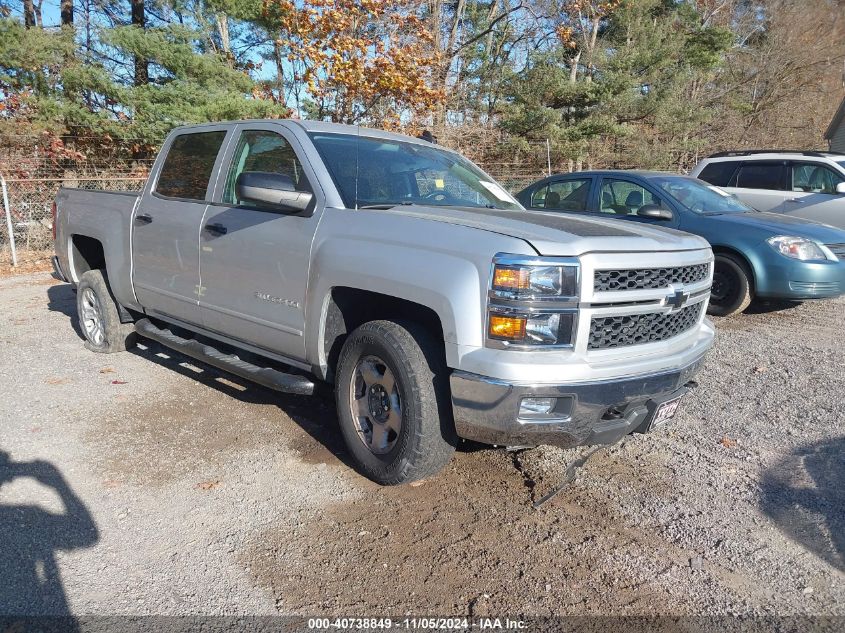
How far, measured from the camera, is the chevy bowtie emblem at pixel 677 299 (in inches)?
124

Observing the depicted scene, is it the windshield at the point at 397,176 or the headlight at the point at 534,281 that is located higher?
the windshield at the point at 397,176

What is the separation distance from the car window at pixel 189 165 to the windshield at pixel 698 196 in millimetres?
5464

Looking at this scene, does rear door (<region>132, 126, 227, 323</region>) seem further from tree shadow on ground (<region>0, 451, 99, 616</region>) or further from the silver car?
the silver car

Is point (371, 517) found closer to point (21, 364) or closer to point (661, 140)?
point (21, 364)

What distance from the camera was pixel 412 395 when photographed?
9.93ft

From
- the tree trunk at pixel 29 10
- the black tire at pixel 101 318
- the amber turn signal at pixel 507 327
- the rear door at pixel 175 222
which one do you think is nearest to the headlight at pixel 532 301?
the amber turn signal at pixel 507 327

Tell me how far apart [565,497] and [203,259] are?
289cm

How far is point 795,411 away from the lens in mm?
4523

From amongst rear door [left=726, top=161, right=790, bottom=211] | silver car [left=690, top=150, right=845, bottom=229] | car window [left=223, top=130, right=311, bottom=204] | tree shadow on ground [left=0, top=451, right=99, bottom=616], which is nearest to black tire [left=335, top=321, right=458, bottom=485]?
car window [left=223, top=130, right=311, bottom=204]

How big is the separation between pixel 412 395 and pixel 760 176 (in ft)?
32.3

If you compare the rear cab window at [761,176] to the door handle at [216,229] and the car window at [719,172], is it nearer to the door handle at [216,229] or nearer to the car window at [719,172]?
the car window at [719,172]

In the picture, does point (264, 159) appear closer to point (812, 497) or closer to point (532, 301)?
point (532, 301)

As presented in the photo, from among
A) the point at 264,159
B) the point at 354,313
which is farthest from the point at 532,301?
the point at 264,159

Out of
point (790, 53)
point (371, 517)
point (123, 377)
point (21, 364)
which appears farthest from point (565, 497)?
point (790, 53)
